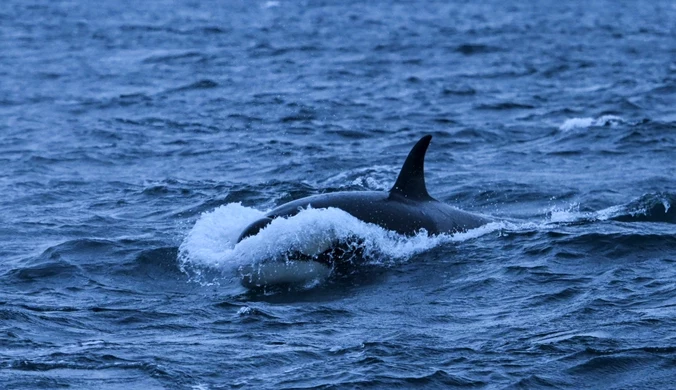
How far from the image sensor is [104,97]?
96.5 ft

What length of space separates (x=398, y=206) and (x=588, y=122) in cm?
1203

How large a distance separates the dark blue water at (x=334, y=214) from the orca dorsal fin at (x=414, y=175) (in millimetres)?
608

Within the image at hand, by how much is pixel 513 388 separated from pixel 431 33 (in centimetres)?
3833

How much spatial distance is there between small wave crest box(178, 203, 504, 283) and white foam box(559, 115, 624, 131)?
10.5 m

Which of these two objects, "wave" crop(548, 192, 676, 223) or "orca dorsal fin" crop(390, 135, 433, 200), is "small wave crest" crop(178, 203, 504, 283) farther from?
"wave" crop(548, 192, 676, 223)

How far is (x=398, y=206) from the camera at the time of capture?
14078 millimetres

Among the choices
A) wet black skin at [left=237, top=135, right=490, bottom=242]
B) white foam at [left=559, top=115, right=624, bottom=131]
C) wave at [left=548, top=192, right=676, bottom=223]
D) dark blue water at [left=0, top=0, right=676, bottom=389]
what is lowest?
white foam at [left=559, top=115, right=624, bottom=131]

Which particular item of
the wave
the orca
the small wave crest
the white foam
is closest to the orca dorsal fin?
the orca

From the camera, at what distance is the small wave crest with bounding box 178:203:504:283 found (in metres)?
13.1

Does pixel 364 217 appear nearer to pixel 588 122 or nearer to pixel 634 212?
pixel 634 212

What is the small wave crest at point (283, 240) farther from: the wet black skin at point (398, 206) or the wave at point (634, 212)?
the wave at point (634, 212)

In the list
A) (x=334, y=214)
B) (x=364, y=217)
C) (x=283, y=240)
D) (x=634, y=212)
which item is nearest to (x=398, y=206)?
(x=364, y=217)

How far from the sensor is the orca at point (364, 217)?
515 inches

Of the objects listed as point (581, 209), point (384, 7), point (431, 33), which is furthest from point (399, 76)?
point (384, 7)
